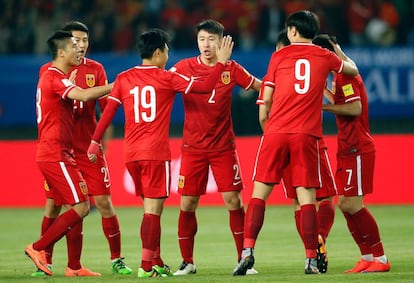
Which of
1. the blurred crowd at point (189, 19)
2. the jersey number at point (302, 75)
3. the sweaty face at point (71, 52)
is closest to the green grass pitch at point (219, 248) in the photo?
the jersey number at point (302, 75)

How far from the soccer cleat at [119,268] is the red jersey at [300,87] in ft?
6.92

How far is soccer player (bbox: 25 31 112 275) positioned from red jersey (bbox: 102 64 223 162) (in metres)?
0.33

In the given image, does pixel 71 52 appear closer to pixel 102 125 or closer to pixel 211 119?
pixel 102 125

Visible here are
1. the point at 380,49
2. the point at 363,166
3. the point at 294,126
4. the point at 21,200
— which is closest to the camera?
the point at 294,126

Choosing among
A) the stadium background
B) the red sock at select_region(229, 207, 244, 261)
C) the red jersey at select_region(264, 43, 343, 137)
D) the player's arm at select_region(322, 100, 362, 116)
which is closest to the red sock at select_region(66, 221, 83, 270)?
the red sock at select_region(229, 207, 244, 261)

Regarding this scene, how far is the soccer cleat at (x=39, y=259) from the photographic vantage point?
10.5 m

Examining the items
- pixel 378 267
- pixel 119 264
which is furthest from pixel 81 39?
pixel 378 267

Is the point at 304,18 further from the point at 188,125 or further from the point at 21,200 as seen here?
the point at 21,200

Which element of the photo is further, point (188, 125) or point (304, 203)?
point (188, 125)

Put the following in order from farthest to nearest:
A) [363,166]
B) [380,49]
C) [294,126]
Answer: [380,49] → [363,166] → [294,126]

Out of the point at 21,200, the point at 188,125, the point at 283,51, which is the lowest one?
the point at 21,200

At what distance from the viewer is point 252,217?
32.8 ft

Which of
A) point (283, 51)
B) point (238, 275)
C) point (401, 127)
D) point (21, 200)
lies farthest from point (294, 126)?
point (401, 127)

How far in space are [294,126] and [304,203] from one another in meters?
0.71
